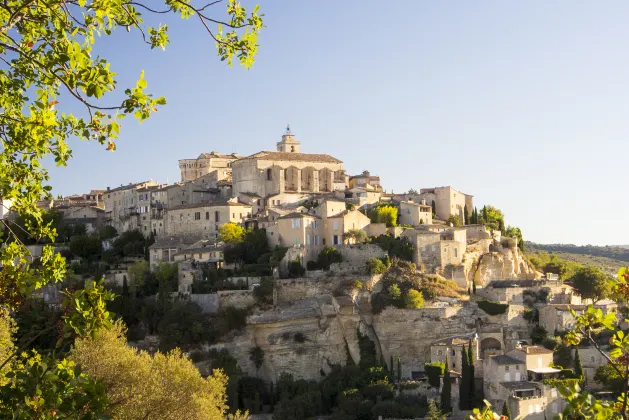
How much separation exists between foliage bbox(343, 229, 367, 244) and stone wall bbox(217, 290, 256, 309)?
22.1 feet

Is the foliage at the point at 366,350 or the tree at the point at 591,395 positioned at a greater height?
the tree at the point at 591,395

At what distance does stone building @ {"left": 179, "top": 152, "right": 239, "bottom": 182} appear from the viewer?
67.3 metres

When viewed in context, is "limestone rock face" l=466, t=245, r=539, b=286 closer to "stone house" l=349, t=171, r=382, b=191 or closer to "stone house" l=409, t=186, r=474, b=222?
"stone house" l=409, t=186, r=474, b=222

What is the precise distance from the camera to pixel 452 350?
4166cm

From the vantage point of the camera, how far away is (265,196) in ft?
188

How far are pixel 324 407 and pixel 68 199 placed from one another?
4101cm

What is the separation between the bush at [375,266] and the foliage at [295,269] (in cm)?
364

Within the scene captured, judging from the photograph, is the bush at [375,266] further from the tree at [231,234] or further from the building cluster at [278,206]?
the tree at [231,234]

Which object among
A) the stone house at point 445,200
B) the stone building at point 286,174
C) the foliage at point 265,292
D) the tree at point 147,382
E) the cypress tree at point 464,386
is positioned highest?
the stone building at point 286,174

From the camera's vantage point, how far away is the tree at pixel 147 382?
25.4 m

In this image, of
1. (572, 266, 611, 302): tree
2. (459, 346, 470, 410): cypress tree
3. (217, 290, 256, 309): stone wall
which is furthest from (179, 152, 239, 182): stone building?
(459, 346, 470, 410): cypress tree

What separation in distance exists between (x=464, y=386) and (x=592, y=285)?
16.3 metres

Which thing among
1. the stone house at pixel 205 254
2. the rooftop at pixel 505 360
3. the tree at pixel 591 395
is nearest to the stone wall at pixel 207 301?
the stone house at pixel 205 254

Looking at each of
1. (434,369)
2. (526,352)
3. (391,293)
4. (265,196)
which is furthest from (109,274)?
Result: (526,352)
